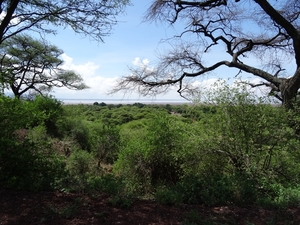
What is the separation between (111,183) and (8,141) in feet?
5.87

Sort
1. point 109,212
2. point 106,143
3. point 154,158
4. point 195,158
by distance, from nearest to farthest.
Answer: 1. point 109,212
2. point 195,158
3. point 154,158
4. point 106,143

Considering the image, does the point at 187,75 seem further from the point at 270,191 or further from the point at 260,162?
the point at 270,191

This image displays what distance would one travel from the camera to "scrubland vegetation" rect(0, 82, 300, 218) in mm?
4070

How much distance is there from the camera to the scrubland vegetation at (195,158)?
4.07m

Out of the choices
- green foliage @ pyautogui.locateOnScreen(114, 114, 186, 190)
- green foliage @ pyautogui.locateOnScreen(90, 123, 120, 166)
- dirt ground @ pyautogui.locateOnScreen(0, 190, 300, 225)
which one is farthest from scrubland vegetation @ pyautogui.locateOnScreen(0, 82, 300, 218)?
green foliage @ pyautogui.locateOnScreen(90, 123, 120, 166)

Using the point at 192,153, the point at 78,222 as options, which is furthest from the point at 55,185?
the point at 192,153

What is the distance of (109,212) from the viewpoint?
3.32m

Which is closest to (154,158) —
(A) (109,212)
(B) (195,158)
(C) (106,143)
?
(B) (195,158)

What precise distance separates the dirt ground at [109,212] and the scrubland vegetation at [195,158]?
0.59ft

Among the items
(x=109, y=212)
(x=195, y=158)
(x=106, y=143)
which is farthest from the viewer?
(x=106, y=143)

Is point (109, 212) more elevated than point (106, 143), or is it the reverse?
point (109, 212)

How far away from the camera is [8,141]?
4.32 meters

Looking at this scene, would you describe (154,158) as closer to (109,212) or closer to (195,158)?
(195,158)

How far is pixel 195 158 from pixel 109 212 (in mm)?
2952
